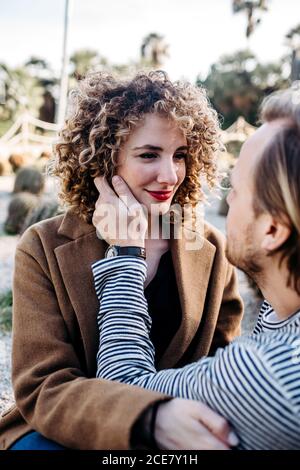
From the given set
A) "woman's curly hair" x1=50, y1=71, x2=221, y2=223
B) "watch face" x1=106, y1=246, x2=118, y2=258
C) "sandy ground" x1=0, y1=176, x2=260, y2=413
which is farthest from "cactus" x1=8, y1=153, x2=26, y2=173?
"watch face" x1=106, y1=246, x2=118, y2=258

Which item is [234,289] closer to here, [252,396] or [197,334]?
[197,334]

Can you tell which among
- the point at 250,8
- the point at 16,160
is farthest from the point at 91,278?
the point at 250,8

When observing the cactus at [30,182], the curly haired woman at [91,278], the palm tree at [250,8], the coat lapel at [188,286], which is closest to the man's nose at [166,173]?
the curly haired woman at [91,278]

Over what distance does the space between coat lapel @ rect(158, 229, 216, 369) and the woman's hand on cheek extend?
→ 1.20 feet

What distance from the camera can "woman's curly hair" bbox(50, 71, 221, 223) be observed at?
248cm

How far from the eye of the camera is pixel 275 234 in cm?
156

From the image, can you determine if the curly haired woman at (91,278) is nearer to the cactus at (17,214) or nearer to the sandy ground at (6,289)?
the sandy ground at (6,289)

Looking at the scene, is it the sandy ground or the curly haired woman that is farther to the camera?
the sandy ground

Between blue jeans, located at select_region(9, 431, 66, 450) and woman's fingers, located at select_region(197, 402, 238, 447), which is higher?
woman's fingers, located at select_region(197, 402, 238, 447)

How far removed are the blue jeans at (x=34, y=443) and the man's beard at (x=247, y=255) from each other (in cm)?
84

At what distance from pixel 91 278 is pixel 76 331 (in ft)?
0.74

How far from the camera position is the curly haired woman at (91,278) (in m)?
1.69

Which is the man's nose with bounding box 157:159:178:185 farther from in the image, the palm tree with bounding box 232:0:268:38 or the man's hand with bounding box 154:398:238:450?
the palm tree with bounding box 232:0:268:38

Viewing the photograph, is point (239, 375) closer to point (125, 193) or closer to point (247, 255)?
point (247, 255)
